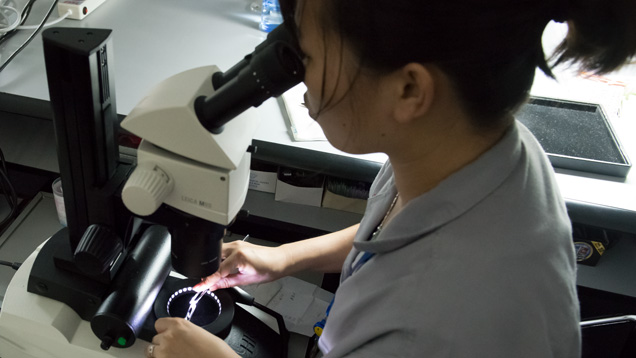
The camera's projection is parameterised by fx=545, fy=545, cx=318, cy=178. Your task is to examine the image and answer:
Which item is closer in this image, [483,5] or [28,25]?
[483,5]

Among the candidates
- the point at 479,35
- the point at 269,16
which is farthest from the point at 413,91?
the point at 269,16

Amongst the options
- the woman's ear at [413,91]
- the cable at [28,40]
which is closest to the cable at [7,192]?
the cable at [28,40]

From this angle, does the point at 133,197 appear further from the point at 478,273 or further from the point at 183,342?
the point at 478,273

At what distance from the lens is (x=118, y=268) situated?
2.72 ft

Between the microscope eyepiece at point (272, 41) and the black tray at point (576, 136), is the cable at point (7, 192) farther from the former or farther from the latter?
the black tray at point (576, 136)

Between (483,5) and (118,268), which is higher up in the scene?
(483,5)

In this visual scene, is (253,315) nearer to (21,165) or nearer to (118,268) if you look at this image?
(118,268)

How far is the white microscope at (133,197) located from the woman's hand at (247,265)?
59 millimetres

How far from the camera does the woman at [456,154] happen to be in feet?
1.78

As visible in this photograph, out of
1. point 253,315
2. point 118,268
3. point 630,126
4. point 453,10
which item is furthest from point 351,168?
point 630,126

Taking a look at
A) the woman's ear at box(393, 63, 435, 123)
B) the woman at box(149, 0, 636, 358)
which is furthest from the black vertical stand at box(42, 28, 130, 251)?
the woman's ear at box(393, 63, 435, 123)

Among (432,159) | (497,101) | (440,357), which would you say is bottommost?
(440,357)

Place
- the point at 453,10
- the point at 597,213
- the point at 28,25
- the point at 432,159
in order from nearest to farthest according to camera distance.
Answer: the point at 453,10
the point at 432,159
the point at 597,213
the point at 28,25

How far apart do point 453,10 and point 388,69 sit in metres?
0.09
